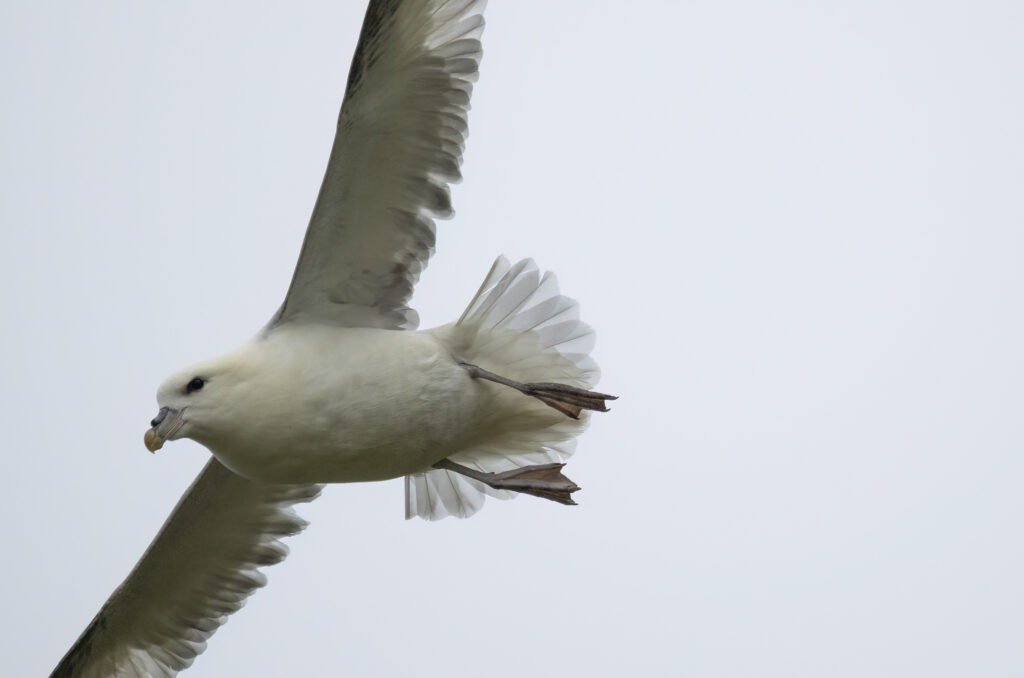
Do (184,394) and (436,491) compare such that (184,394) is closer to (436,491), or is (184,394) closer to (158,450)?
(158,450)

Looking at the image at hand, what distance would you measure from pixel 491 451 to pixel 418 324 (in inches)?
31.7

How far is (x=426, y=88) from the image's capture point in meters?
6.67

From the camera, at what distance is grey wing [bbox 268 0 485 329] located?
6.55 metres

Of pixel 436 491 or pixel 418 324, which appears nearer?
pixel 418 324

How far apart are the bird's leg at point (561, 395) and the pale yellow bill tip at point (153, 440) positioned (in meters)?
1.32

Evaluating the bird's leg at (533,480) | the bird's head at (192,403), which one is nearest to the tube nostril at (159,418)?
the bird's head at (192,403)

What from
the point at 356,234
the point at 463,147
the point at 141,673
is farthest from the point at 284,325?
the point at 141,673

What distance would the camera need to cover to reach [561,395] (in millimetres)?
6992

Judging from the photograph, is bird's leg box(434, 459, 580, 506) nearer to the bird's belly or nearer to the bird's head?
the bird's belly

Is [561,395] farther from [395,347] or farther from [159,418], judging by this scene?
[159,418]

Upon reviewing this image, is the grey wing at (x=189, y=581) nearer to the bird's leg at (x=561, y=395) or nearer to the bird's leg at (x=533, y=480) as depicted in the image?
the bird's leg at (x=533, y=480)

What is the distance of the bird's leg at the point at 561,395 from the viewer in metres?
6.93

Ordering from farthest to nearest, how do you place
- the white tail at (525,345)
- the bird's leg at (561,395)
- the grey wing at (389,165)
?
the white tail at (525,345) → the bird's leg at (561,395) → the grey wing at (389,165)

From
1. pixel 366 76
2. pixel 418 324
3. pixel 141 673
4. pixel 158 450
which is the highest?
pixel 366 76
